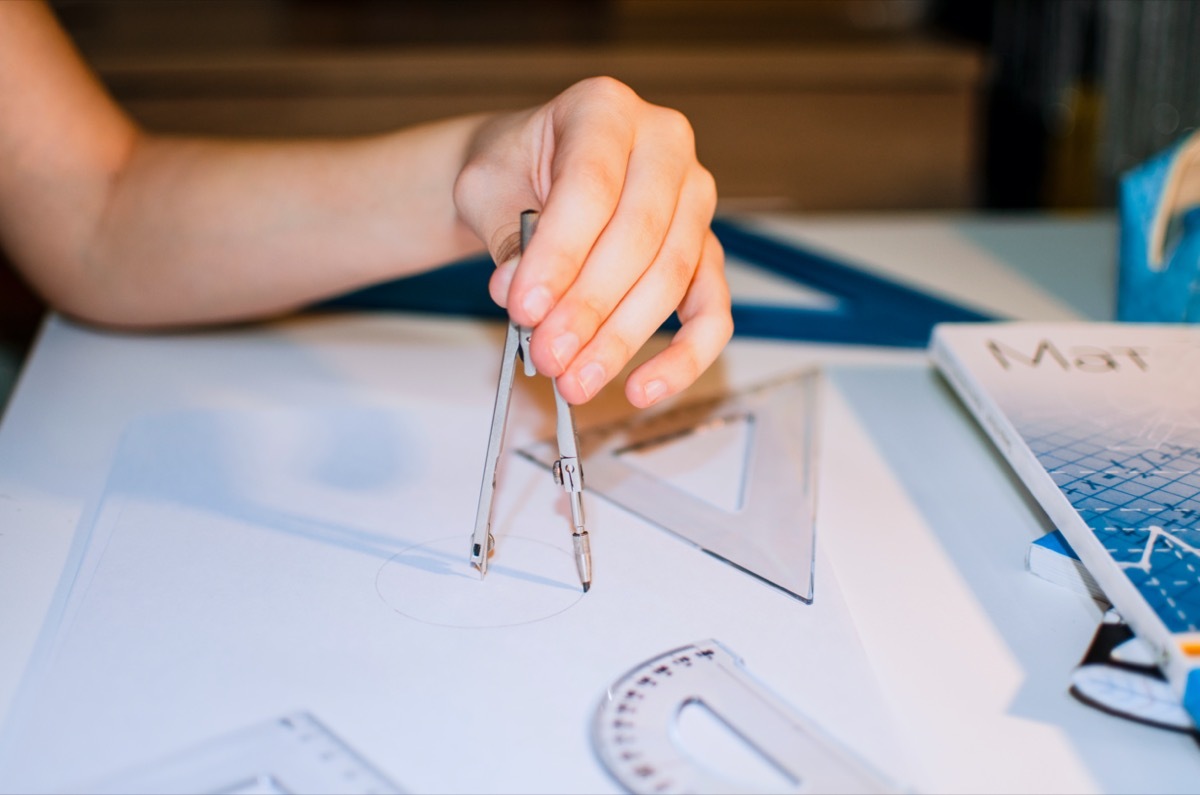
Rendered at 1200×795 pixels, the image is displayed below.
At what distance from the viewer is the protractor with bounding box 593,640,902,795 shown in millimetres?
383

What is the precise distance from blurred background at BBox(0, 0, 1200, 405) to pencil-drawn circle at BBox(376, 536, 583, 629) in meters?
1.11

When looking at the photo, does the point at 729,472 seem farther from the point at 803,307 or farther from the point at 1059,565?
the point at 803,307

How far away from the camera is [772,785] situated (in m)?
0.38

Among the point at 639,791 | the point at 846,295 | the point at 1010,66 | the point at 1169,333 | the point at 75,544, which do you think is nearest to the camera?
the point at 639,791

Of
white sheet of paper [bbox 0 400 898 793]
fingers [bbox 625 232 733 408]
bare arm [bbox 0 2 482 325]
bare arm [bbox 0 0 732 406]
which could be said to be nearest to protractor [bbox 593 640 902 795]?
white sheet of paper [bbox 0 400 898 793]

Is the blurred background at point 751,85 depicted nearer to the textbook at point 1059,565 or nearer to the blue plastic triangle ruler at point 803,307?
the blue plastic triangle ruler at point 803,307

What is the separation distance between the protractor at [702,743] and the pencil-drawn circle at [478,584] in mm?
68

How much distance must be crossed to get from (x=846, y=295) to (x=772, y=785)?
1.88 feet

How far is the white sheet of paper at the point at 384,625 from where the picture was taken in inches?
15.9

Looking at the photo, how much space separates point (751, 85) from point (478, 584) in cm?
133

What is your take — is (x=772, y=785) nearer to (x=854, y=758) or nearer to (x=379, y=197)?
(x=854, y=758)

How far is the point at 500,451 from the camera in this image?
496mm

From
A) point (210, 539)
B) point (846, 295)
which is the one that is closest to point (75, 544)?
point (210, 539)

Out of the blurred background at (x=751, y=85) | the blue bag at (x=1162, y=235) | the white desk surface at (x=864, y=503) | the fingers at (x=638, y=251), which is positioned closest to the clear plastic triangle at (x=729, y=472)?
the white desk surface at (x=864, y=503)
